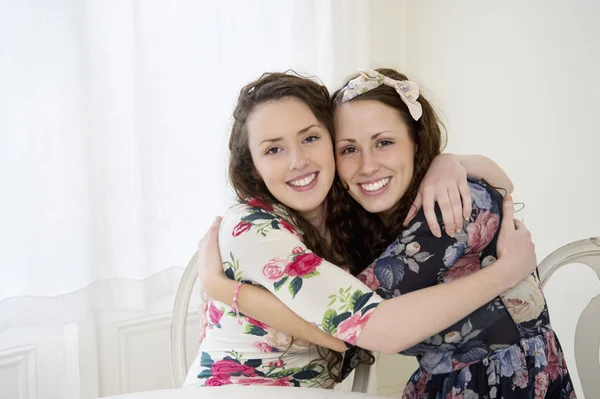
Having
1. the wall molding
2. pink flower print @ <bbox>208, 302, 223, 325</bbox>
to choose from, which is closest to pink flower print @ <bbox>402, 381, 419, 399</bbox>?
pink flower print @ <bbox>208, 302, 223, 325</bbox>

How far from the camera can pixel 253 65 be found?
90.9 inches

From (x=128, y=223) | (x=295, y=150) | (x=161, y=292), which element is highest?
(x=295, y=150)

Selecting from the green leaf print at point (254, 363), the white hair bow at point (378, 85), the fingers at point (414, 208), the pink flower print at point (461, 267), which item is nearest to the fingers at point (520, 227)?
the pink flower print at point (461, 267)

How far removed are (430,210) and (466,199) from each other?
8 cm

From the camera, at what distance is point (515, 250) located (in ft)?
4.09

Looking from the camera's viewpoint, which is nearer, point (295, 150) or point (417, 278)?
point (417, 278)

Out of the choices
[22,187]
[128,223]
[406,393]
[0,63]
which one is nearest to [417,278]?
[406,393]

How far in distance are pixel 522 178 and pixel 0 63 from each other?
197cm

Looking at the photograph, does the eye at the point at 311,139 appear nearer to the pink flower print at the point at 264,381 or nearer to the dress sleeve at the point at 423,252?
the dress sleeve at the point at 423,252

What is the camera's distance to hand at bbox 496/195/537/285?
48.1 inches

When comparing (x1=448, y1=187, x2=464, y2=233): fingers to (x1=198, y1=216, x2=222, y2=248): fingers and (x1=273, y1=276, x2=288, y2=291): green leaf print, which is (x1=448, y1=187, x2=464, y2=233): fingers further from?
(x1=198, y1=216, x2=222, y2=248): fingers

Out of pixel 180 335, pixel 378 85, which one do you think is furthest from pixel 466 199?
pixel 180 335

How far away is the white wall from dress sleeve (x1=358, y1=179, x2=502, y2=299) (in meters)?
1.01

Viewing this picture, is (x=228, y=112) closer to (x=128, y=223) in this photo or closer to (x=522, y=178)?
(x=128, y=223)
